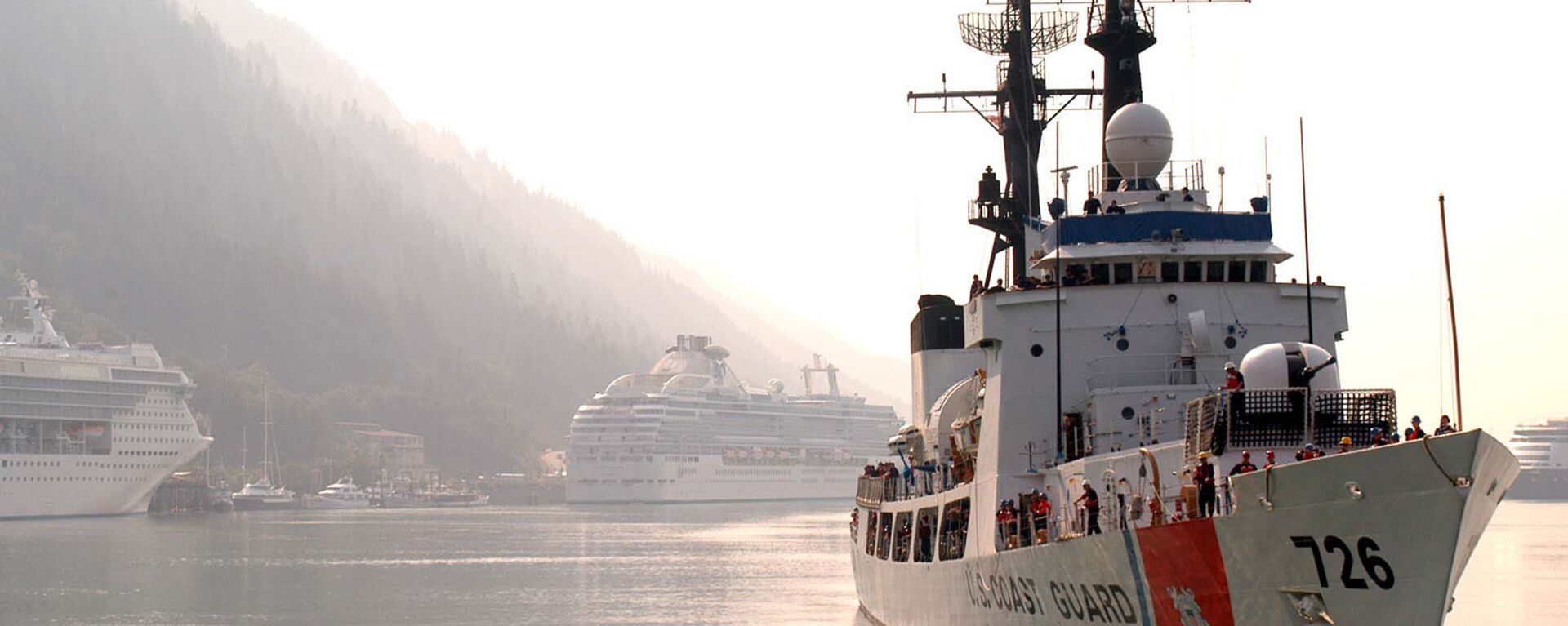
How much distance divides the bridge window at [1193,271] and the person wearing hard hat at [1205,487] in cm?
832

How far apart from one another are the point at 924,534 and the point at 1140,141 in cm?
999

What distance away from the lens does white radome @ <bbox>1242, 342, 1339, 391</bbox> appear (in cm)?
2320

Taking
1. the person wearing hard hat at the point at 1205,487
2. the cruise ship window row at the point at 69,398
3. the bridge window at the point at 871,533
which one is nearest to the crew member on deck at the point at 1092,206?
the person wearing hard hat at the point at 1205,487

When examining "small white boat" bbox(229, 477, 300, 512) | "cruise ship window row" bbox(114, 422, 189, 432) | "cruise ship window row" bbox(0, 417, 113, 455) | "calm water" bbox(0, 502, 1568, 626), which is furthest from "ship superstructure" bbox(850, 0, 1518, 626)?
"small white boat" bbox(229, 477, 300, 512)

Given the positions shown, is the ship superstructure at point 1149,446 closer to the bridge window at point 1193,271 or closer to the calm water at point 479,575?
the bridge window at point 1193,271

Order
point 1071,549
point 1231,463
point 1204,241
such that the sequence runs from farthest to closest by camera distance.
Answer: point 1204,241 < point 1071,549 < point 1231,463

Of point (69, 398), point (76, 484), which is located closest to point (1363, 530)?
point (76, 484)

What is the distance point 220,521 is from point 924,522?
119 m

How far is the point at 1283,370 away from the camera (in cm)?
2317

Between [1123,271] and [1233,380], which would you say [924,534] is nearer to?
[1123,271]

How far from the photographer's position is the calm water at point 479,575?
5319 cm

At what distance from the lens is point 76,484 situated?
15025 cm

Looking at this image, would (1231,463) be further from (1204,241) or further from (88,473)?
(88,473)

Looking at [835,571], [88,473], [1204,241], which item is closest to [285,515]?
[88,473]
